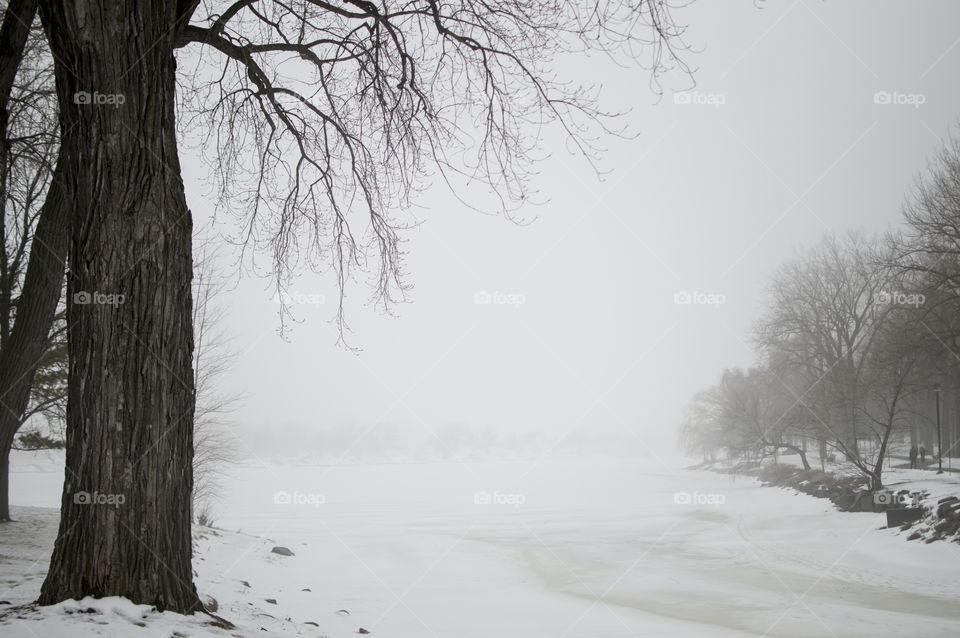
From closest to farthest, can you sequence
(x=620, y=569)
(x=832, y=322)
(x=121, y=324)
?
1. (x=121, y=324)
2. (x=620, y=569)
3. (x=832, y=322)

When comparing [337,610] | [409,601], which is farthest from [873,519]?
[337,610]

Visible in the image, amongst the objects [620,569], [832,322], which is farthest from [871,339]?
[620,569]

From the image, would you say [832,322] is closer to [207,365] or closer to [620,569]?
[620,569]

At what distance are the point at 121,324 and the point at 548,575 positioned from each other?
14043mm

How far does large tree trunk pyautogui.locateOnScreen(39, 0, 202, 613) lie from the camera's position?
3793 millimetres

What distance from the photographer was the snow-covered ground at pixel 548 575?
336 inches

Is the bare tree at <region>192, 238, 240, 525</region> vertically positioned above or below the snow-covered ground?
above

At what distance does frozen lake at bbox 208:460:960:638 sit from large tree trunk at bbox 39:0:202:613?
608 cm

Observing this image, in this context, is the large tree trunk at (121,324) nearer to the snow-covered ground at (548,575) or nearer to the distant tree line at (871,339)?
the snow-covered ground at (548,575)

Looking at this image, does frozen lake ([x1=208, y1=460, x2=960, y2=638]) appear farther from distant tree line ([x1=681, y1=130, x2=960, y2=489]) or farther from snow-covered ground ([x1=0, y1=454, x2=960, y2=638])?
distant tree line ([x1=681, y1=130, x2=960, y2=489])

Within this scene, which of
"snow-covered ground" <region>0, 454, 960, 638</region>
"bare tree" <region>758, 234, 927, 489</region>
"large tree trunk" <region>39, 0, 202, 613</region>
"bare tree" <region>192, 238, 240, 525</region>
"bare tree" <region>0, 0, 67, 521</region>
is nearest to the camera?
"large tree trunk" <region>39, 0, 202, 613</region>

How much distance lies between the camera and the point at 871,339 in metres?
29.9

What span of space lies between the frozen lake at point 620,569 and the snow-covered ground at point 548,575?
7cm

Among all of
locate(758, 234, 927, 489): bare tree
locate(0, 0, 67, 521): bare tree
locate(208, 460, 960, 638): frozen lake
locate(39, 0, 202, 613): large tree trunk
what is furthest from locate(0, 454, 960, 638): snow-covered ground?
locate(758, 234, 927, 489): bare tree
